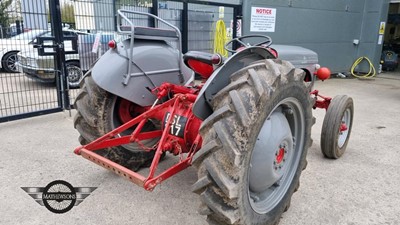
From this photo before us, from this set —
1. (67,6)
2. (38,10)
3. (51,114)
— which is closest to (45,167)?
(51,114)

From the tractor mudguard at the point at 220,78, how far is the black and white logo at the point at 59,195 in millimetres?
1367

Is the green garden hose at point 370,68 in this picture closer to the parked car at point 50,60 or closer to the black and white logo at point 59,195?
the parked car at point 50,60

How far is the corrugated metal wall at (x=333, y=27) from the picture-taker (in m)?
8.65

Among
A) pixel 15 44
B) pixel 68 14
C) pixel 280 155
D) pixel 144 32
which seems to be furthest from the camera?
pixel 68 14

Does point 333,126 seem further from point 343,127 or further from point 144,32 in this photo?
point 144,32

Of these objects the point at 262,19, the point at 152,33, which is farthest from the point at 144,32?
the point at 262,19

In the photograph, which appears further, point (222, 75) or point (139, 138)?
point (139, 138)

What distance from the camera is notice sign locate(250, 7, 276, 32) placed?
7844 millimetres

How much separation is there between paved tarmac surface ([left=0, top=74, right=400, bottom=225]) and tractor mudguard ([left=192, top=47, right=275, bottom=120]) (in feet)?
2.97

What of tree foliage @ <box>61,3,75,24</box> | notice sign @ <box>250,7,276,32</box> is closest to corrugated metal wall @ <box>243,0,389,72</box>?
notice sign @ <box>250,7,276,32</box>

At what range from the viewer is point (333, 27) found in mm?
9906

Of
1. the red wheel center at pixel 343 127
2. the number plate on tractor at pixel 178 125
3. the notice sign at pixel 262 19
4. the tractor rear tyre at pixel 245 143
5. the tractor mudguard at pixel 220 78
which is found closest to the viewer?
the tractor rear tyre at pixel 245 143

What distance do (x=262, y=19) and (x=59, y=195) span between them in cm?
667
